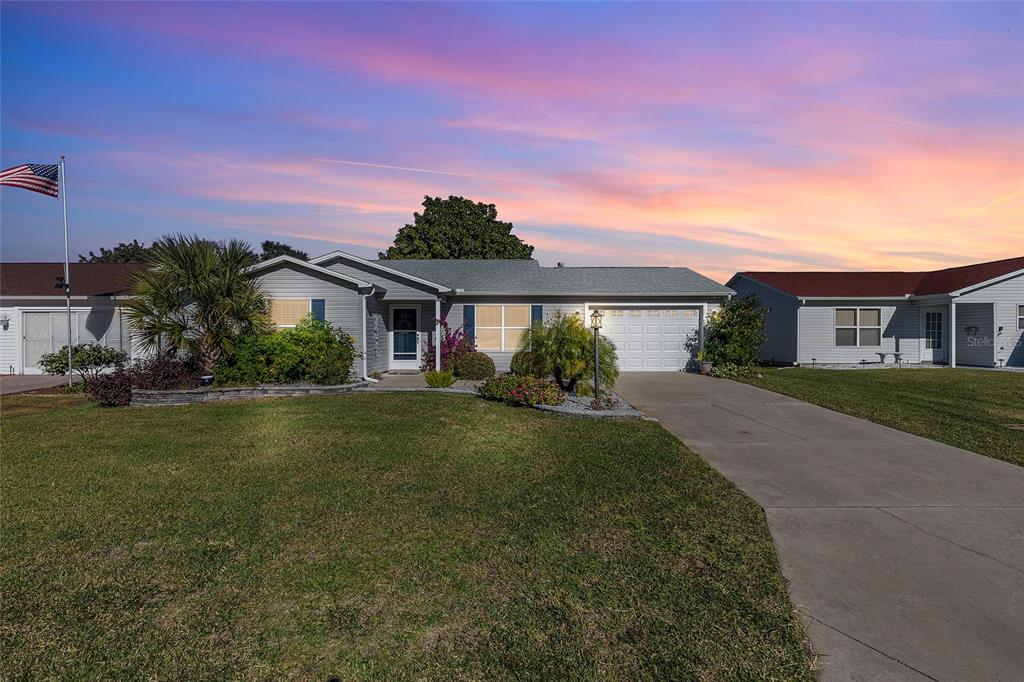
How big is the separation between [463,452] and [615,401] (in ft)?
16.9

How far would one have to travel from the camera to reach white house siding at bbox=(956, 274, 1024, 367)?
2152cm

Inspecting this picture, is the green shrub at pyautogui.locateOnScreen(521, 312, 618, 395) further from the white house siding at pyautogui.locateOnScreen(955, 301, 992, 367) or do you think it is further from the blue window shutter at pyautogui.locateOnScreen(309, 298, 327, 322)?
the white house siding at pyautogui.locateOnScreen(955, 301, 992, 367)

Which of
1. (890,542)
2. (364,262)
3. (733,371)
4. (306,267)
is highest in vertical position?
(364,262)

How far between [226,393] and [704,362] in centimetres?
1514

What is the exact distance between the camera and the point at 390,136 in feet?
47.2

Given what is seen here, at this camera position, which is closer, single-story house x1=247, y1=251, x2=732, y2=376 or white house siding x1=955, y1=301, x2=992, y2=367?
single-story house x1=247, y1=251, x2=732, y2=376

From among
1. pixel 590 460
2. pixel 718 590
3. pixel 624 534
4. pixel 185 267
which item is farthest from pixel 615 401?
pixel 185 267

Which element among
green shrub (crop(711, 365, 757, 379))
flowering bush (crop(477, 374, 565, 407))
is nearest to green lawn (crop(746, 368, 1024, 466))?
green shrub (crop(711, 365, 757, 379))

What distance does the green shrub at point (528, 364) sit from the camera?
14406mm

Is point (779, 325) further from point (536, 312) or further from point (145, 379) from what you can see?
point (145, 379)

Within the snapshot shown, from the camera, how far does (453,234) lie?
139 feet

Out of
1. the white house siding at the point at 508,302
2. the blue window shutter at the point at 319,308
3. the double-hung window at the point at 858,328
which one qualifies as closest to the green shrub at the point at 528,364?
the white house siding at the point at 508,302

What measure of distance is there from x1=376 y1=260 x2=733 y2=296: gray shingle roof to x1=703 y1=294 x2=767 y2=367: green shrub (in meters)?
0.94

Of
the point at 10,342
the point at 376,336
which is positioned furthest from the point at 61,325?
the point at 376,336
